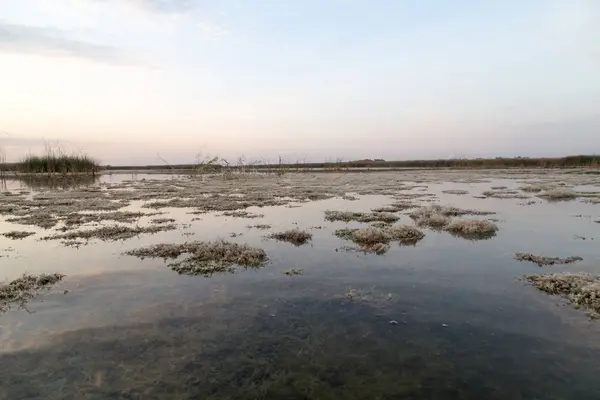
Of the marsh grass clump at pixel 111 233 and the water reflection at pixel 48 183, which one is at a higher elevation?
the water reflection at pixel 48 183

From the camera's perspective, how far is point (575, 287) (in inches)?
428

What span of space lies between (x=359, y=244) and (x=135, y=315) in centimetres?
969

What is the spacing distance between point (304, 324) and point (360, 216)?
49.5 ft

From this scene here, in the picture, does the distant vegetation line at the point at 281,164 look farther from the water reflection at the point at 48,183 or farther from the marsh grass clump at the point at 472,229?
the marsh grass clump at the point at 472,229

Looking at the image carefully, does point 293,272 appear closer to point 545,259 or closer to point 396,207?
point 545,259

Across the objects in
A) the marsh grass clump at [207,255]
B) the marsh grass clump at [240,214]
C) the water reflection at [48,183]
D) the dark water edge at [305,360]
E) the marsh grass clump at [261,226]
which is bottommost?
the dark water edge at [305,360]

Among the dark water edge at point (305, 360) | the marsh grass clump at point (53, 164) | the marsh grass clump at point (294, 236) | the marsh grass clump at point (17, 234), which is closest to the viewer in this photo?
the dark water edge at point (305, 360)

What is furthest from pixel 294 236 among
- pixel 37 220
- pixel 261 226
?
pixel 37 220

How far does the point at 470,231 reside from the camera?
18.9 m

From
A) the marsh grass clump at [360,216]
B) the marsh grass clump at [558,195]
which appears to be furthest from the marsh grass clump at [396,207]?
the marsh grass clump at [558,195]

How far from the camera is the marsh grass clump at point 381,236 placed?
1634cm

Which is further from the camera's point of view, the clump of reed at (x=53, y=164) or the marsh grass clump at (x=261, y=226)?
the clump of reed at (x=53, y=164)

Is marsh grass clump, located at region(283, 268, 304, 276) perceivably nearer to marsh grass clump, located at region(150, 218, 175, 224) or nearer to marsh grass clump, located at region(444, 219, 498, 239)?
marsh grass clump, located at region(444, 219, 498, 239)

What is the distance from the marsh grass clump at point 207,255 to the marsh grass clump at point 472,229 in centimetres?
987
